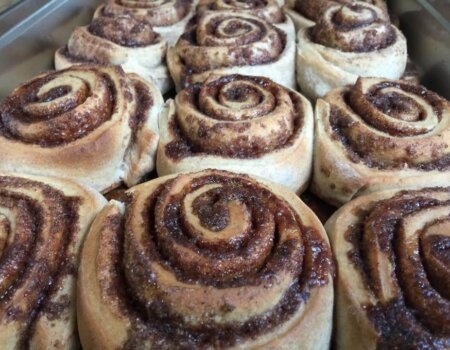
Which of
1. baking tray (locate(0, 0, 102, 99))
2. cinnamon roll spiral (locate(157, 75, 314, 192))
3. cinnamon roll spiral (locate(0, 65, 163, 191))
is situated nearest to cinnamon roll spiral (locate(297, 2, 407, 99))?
cinnamon roll spiral (locate(157, 75, 314, 192))

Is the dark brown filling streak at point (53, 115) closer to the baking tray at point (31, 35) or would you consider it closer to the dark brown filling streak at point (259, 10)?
the baking tray at point (31, 35)

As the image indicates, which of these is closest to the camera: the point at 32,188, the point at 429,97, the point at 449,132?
the point at 32,188

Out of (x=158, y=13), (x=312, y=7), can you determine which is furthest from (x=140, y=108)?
(x=312, y=7)

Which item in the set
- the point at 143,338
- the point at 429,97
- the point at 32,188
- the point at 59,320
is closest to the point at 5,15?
the point at 32,188

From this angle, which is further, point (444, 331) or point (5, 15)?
point (5, 15)

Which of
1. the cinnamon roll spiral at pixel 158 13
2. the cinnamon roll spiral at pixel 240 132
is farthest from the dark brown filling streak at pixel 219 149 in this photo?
the cinnamon roll spiral at pixel 158 13

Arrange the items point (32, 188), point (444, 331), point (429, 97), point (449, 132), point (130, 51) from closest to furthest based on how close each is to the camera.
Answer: point (444, 331), point (32, 188), point (449, 132), point (429, 97), point (130, 51)

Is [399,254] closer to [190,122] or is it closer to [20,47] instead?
[190,122]

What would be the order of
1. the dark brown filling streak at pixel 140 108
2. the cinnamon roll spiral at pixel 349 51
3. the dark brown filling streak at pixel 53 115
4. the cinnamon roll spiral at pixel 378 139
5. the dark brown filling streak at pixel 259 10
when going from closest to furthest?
the cinnamon roll spiral at pixel 378 139
the dark brown filling streak at pixel 53 115
the dark brown filling streak at pixel 140 108
the cinnamon roll spiral at pixel 349 51
the dark brown filling streak at pixel 259 10
